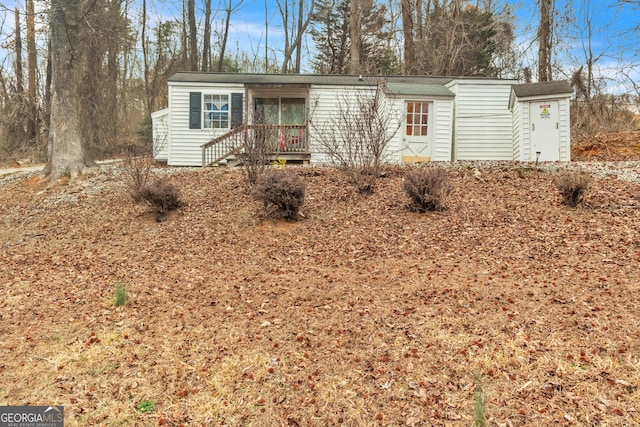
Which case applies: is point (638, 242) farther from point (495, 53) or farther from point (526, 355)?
point (495, 53)

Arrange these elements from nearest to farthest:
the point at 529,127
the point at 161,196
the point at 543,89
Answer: the point at 161,196
the point at 543,89
the point at 529,127

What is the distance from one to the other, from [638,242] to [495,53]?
750 inches

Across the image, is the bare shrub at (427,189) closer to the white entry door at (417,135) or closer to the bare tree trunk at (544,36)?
the white entry door at (417,135)

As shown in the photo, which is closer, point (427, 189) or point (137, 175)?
point (427, 189)

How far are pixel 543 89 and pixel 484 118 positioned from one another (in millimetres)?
2396

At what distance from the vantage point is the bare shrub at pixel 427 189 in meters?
6.28

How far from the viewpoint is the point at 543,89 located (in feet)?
35.3

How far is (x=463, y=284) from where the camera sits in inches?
158

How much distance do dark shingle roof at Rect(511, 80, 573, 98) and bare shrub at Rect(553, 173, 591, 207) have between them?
534 cm

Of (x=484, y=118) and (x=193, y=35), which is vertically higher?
(x=193, y=35)

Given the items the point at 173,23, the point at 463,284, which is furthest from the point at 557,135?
the point at 173,23

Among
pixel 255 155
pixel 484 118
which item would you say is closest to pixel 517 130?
pixel 484 118

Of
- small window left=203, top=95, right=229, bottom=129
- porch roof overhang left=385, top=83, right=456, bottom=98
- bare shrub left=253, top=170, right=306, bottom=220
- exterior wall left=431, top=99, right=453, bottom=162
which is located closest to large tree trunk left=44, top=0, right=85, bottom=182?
small window left=203, top=95, right=229, bottom=129

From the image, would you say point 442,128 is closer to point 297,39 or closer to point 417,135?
point 417,135
